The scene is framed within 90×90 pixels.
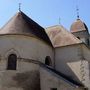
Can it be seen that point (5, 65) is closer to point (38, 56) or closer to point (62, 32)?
point (38, 56)

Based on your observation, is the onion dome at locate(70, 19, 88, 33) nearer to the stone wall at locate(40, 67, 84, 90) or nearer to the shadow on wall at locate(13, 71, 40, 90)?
the stone wall at locate(40, 67, 84, 90)

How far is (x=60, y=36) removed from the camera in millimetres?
23328

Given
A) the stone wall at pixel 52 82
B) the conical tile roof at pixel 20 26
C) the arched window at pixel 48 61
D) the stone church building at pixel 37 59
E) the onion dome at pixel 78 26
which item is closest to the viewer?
the stone wall at pixel 52 82

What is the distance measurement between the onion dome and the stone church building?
14.8 ft

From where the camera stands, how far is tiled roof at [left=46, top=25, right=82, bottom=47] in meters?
21.8

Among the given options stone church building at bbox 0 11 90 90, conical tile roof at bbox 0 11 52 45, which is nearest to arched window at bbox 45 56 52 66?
stone church building at bbox 0 11 90 90

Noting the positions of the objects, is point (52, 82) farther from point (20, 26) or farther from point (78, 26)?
point (78, 26)

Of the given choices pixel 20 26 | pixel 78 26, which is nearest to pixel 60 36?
pixel 20 26

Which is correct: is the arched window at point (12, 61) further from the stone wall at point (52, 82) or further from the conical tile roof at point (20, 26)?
the stone wall at point (52, 82)

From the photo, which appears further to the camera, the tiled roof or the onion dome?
the onion dome

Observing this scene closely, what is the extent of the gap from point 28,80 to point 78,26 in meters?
12.3

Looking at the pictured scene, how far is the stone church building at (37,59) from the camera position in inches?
693

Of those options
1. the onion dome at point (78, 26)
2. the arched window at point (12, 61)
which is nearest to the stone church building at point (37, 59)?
the arched window at point (12, 61)

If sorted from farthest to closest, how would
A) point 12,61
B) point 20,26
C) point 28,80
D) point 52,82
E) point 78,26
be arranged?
point 78,26 → point 20,26 → point 12,61 → point 28,80 → point 52,82
